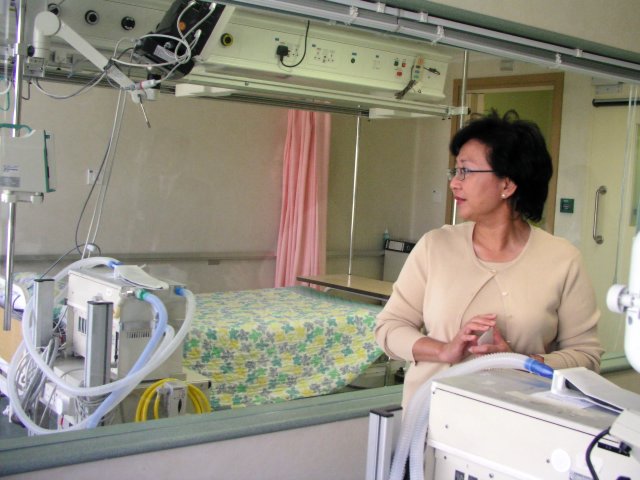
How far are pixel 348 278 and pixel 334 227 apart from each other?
0.79m

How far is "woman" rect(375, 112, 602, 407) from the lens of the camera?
165 cm

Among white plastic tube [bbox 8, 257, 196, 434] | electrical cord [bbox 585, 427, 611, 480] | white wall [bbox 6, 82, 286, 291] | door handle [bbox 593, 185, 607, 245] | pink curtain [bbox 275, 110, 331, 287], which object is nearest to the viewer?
electrical cord [bbox 585, 427, 611, 480]

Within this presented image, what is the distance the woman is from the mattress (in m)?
1.38

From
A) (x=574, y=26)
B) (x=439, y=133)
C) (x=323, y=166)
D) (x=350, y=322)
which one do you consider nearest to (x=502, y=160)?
(x=574, y=26)

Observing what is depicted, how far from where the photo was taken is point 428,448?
1229mm

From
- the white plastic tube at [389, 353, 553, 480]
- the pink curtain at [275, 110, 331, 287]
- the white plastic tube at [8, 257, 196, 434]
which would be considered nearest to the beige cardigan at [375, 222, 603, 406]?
the white plastic tube at [389, 353, 553, 480]

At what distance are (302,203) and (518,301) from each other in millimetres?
3081

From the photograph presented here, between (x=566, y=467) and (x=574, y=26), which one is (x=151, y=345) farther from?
(x=574, y=26)

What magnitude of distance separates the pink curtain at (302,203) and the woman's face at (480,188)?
115 inches

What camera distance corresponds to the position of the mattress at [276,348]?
3.04 meters

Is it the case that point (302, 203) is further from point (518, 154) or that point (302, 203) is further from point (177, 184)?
point (518, 154)

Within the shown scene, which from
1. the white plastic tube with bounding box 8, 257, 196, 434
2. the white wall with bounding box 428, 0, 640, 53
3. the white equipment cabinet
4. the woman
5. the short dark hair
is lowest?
the white plastic tube with bounding box 8, 257, 196, 434

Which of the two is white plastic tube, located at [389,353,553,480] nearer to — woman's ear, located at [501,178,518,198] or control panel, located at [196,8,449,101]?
woman's ear, located at [501,178,518,198]

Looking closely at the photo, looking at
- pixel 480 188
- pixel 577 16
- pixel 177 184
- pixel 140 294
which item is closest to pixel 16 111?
pixel 140 294
